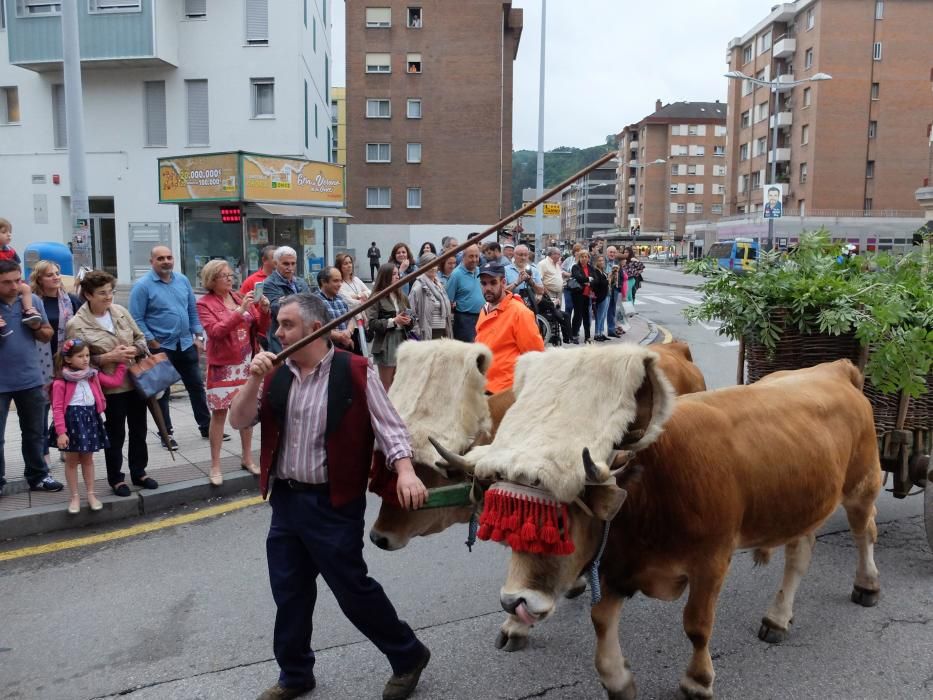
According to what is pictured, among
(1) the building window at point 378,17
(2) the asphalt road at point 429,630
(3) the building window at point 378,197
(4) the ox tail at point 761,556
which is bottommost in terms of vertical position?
(2) the asphalt road at point 429,630

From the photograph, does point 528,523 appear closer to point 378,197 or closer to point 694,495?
point 694,495

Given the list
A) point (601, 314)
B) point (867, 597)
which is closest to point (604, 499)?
point (867, 597)

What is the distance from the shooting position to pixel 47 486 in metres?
6.59

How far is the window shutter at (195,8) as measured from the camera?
89.2ft

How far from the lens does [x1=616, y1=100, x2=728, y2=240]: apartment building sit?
109m

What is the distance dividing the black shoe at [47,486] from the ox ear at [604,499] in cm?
530

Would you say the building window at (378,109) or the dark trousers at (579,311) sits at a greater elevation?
the building window at (378,109)

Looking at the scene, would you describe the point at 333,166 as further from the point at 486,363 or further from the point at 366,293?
the point at 486,363

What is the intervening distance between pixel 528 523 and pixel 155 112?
28441mm

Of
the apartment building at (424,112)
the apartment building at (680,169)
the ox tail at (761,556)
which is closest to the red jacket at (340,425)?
the ox tail at (761,556)

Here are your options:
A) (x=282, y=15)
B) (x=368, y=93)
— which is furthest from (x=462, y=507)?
(x=368, y=93)

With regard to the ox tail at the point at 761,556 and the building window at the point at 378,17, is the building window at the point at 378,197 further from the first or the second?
the ox tail at the point at 761,556

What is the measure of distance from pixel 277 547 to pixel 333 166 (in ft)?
69.9

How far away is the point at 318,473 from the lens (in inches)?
139
